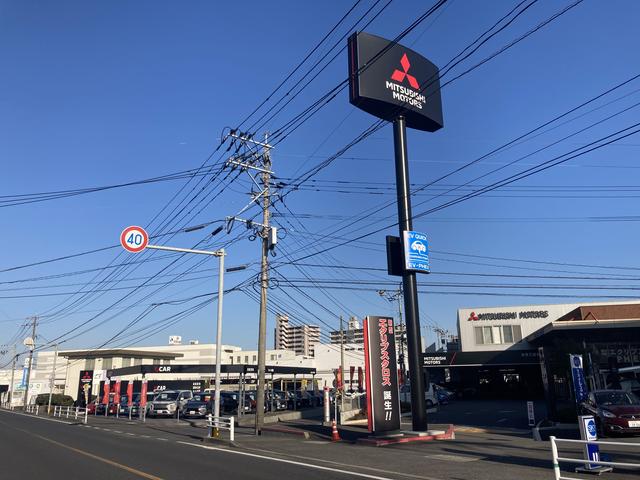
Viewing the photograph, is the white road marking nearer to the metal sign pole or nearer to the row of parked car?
the metal sign pole

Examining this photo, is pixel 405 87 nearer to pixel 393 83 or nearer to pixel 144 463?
pixel 393 83

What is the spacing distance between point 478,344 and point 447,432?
36826 millimetres

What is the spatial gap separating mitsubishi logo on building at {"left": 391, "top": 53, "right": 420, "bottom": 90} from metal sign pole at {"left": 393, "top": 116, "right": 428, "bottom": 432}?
5.92 ft

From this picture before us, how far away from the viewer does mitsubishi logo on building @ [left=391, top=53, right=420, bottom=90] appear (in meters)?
23.1

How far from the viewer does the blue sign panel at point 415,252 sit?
66.2ft

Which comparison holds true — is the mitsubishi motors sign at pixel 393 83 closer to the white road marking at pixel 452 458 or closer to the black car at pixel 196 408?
the white road marking at pixel 452 458

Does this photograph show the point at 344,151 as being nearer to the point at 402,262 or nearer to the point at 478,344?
the point at 402,262

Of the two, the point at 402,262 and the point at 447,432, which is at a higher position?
the point at 402,262

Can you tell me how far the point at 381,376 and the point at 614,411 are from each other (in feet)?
25.1

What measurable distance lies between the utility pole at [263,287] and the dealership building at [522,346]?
20.7 meters

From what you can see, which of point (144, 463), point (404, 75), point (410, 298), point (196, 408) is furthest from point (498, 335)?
point (144, 463)

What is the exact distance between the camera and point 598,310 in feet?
149

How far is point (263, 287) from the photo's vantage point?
84.6 feet

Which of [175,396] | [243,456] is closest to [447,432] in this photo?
[243,456]
